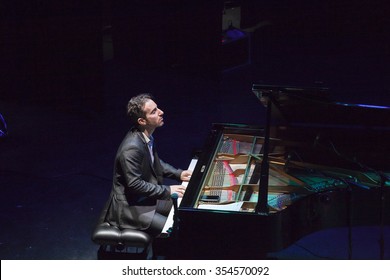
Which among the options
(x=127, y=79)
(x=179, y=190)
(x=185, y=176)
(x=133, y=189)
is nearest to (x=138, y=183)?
(x=133, y=189)

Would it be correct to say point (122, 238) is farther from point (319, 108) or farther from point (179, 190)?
point (319, 108)

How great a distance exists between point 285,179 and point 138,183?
1050 millimetres

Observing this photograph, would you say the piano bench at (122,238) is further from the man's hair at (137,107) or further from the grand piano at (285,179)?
the man's hair at (137,107)

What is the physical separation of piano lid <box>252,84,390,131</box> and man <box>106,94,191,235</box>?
31.8 inches

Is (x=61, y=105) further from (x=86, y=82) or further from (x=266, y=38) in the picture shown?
(x=266, y=38)

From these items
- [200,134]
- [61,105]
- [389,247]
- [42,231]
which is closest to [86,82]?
[61,105]

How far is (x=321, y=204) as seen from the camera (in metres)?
4.02

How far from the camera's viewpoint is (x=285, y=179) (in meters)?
4.42

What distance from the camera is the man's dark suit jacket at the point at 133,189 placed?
4184mm

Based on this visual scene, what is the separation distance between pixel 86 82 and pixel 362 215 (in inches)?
163

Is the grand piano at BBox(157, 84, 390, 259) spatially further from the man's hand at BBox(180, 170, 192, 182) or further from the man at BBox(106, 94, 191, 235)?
the man at BBox(106, 94, 191, 235)

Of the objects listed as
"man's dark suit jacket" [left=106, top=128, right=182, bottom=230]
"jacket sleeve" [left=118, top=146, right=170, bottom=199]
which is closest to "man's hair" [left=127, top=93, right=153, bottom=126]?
"man's dark suit jacket" [left=106, top=128, right=182, bottom=230]

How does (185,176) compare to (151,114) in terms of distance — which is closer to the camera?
(151,114)

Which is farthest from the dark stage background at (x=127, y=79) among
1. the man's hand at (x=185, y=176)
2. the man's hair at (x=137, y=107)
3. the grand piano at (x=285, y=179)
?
the man's hair at (x=137, y=107)
